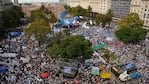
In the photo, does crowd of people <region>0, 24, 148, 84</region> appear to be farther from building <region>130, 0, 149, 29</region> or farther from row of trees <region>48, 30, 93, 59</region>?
building <region>130, 0, 149, 29</region>

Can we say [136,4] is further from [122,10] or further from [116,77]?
[116,77]

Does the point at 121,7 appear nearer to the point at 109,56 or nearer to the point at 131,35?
the point at 131,35

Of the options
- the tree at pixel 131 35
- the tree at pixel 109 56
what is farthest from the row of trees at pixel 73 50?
the tree at pixel 131 35

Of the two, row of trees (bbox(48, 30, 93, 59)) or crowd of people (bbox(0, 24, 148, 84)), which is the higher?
row of trees (bbox(48, 30, 93, 59))

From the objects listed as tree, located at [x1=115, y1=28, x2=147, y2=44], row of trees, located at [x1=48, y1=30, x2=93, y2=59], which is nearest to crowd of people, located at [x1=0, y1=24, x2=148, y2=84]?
row of trees, located at [x1=48, y1=30, x2=93, y2=59]

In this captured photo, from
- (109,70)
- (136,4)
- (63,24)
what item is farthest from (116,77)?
(136,4)

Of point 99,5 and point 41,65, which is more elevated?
point 99,5

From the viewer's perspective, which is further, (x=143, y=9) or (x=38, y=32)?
(x=143, y=9)

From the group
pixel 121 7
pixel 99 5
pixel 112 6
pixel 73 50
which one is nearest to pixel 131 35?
pixel 73 50

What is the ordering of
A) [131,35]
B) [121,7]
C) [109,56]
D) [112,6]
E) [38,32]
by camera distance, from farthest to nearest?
[112,6] → [121,7] → [131,35] → [38,32] → [109,56]
